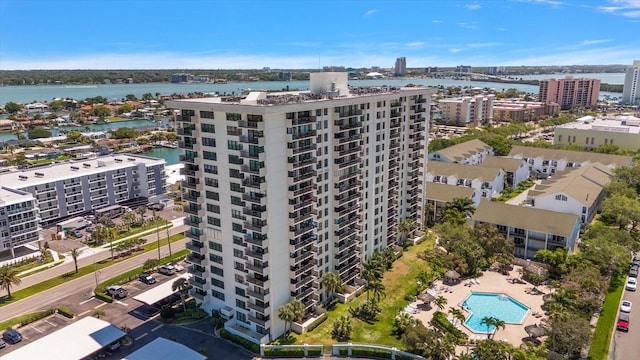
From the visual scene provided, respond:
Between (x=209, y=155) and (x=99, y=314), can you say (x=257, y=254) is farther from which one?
(x=99, y=314)

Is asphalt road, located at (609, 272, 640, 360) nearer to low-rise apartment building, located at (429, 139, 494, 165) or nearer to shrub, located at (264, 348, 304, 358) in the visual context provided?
shrub, located at (264, 348, 304, 358)

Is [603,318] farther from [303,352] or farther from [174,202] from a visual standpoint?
[174,202]

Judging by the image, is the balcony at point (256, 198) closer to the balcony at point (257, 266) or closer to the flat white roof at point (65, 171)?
the balcony at point (257, 266)

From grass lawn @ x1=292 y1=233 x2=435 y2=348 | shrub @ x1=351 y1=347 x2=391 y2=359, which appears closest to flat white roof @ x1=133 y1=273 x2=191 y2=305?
grass lawn @ x1=292 y1=233 x2=435 y2=348

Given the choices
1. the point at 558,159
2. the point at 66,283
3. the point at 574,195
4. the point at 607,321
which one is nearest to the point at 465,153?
the point at 558,159

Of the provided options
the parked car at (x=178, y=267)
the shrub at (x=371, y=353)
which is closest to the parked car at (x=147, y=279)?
the parked car at (x=178, y=267)

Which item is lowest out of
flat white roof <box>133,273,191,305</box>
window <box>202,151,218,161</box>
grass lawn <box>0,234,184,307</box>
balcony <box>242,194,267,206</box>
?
grass lawn <box>0,234,184,307</box>
